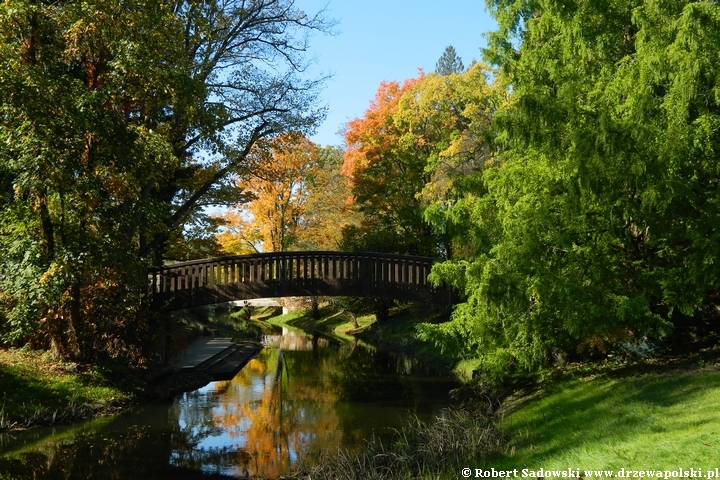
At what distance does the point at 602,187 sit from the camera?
33.6ft

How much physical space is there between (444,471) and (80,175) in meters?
9.58

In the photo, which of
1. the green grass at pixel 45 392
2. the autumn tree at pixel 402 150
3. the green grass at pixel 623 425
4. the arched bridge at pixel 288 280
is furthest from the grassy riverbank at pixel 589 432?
the autumn tree at pixel 402 150

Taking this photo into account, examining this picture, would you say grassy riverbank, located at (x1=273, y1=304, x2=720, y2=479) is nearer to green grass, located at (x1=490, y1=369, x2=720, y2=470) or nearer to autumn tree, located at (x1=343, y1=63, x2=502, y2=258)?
green grass, located at (x1=490, y1=369, x2=720, y2=470)

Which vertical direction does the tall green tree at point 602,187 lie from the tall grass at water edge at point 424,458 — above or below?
above

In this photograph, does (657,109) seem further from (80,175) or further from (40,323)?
(40,323)

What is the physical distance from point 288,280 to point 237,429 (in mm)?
6731

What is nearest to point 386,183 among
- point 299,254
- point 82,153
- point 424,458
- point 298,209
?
point 299,254

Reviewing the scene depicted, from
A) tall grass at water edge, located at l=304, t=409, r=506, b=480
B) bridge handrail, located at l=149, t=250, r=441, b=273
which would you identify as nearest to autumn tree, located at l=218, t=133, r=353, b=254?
bridge handrail, located at l=149, t=250, r=441, b=273

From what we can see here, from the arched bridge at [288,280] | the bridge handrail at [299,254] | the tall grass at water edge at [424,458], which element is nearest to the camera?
the tall grass at water edge at [424,458]

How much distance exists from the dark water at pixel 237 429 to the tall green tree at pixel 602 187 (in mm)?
3687

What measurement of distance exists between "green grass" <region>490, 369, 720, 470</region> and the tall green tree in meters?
1.03

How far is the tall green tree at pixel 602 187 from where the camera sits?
10.0 m

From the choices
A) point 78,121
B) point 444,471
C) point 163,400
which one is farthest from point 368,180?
point 444,471

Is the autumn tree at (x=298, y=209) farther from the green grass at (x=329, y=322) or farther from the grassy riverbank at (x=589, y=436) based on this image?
the grassy riverbank at (x=589, y=436)
